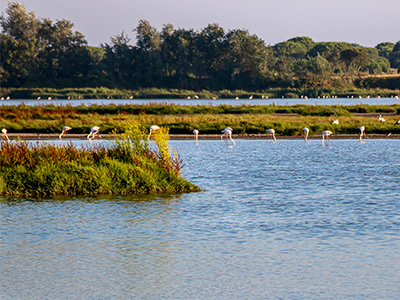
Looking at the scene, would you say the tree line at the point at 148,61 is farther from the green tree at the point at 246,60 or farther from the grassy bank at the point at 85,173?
the grassy bank at the point at 85,173

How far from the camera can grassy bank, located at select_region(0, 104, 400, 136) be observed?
1836 inches

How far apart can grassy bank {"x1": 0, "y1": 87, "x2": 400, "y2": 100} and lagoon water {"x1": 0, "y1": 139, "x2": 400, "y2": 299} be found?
365 ft

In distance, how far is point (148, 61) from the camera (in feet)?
493

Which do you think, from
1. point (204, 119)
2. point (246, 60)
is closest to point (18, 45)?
point (246, 60)

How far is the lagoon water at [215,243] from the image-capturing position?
10.3m

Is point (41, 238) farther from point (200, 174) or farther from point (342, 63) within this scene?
point (342, 63)

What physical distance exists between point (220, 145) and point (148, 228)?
24647mm

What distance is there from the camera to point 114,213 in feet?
55.4

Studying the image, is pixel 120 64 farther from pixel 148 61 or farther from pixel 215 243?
pixel 215 243

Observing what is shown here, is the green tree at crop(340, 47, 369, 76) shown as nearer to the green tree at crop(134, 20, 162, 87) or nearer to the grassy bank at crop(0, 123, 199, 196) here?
the green tree at crop(134, 20, 162, 87)

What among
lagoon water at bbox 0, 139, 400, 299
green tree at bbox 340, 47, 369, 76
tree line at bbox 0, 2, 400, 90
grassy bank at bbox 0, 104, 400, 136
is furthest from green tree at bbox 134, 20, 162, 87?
lagoon water at bbox 0, 139, 400, 299

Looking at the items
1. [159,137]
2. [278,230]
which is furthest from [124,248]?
[159,137]

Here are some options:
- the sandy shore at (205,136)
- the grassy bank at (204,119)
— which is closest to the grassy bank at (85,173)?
the grassy bank at (204,119)

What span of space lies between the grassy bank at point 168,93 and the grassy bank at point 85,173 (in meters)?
112
